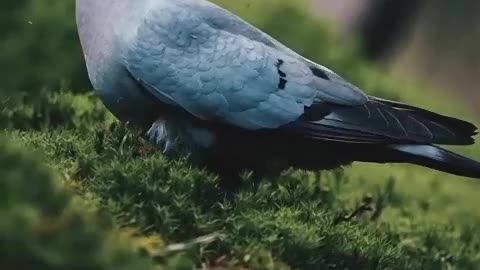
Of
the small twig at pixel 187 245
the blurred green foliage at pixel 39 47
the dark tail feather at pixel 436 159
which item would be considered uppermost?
the dark tail feather at pixel 436 159

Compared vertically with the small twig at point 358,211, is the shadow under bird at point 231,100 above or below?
above

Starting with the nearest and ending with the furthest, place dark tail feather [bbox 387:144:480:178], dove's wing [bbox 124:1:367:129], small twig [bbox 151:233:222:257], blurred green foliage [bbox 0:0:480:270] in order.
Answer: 1. blurred green foliage [bbox 0:0:480:270]
2. small twig [bbox 151:233:222:257]
3. dove's wing [bbox 124:1:367:129]
4. dark tail feather [bbox 387:144:480:178]

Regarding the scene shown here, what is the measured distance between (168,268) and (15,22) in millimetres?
3701

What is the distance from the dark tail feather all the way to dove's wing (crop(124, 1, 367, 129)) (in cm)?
27

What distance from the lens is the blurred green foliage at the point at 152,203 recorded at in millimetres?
2721

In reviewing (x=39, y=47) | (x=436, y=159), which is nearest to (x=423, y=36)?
(x=39, y=47)

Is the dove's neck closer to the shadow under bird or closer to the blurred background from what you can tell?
the shadow under bird

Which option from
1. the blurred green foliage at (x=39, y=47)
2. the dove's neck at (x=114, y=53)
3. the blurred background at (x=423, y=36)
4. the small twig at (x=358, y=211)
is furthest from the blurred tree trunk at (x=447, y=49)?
the dove's neck at (x=114, y=53)

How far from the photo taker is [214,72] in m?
3.78

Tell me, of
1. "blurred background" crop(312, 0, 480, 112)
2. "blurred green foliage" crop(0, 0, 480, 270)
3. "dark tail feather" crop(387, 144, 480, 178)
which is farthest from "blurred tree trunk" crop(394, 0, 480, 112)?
"dark tail feather" crop(387, 144, 480, 178)

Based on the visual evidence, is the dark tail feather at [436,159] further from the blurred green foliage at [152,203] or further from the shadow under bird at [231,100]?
the blurred green foliage at [152,203]

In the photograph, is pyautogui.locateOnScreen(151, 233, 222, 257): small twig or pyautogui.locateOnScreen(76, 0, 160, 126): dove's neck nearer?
pyautogui.locateOnScreen(151, 233, 222, 257): small twig

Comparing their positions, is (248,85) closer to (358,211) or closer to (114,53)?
(114,53)

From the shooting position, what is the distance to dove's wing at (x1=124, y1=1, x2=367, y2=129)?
3.75 m
